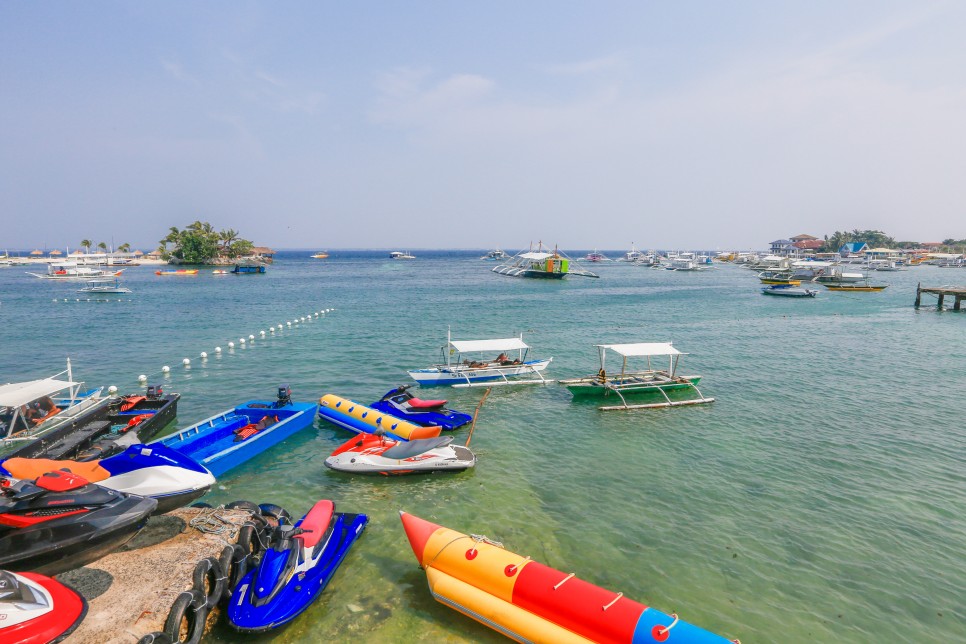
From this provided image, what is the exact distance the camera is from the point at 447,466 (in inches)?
651

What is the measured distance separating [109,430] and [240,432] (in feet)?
16.8

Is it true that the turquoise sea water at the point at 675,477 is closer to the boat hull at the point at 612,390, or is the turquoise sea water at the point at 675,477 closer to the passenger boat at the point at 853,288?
the boat hull at the point at 612,390

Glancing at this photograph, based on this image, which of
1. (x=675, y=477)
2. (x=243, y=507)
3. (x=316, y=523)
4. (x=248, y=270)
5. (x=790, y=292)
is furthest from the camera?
(x=248, y=270)

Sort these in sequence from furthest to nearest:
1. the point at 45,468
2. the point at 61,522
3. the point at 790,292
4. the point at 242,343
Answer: the point at 790,292 < the point at 242,343 < the point at 45,468 < the point at 61,522

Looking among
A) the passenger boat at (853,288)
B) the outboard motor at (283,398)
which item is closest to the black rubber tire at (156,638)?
the outboard motor at (283,398)

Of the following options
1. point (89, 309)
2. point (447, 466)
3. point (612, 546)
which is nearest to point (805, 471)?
point (612, 546)

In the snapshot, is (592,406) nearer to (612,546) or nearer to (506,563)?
(612,546)

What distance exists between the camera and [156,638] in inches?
314

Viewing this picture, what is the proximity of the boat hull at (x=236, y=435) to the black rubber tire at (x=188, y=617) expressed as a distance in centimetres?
769

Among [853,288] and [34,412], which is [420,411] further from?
[853,288]

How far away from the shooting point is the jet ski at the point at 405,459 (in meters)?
16.4

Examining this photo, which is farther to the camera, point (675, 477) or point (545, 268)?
point (545, 268)

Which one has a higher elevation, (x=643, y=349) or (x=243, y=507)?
(x=643, y=349)

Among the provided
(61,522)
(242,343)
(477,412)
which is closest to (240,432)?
(61,522)
